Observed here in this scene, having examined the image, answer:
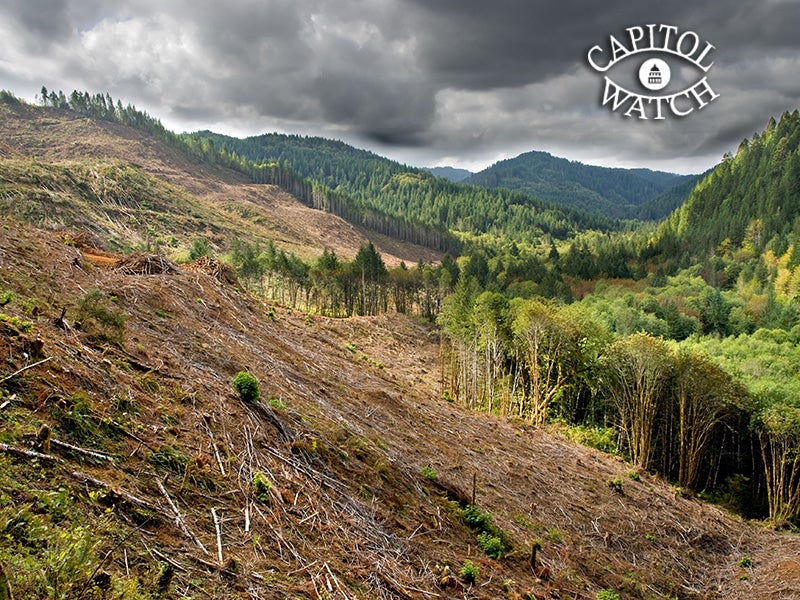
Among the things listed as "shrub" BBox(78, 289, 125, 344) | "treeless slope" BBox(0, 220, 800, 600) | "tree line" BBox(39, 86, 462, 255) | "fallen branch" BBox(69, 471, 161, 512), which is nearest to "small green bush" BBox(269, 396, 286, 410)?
"treeless slope" BBox(0, 220, 800, 600)

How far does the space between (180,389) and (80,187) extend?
10016 cm

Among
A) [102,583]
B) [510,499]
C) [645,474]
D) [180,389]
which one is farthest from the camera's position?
[645,474]

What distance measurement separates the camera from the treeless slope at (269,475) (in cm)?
569

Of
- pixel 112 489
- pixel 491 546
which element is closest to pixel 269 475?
pixel 112 489

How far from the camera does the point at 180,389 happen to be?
372 inches

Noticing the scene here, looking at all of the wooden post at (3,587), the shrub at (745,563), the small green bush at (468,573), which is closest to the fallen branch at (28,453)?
the wooden post at (3,587)

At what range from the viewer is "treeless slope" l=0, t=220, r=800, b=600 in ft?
18.7

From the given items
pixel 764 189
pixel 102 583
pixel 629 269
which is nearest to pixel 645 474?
→ pixel 102 583

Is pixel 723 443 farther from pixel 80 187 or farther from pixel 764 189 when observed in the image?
pixel 764 189

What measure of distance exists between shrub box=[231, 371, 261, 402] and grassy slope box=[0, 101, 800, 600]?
0.76 ft

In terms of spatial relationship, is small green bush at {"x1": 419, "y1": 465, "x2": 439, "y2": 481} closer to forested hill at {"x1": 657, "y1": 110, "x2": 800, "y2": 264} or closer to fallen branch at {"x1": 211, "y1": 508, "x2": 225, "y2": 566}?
fallen branch at {"x1": 211, "y1": 508, "x2": 225, "y2": 566}

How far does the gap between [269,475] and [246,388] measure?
9.18 ft

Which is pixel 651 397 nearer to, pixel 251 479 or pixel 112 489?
pixel 251 479

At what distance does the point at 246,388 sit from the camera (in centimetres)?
1052
